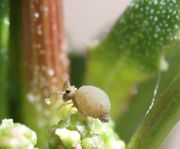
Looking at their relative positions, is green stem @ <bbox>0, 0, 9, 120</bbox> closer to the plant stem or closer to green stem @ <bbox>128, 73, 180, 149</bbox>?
the plant stem

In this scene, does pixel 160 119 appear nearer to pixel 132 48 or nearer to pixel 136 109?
pixel 132 48

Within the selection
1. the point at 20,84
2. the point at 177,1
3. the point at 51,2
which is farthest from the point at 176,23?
the point at 20,84

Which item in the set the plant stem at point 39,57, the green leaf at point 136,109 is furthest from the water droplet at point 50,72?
the green leaf at point 136,109

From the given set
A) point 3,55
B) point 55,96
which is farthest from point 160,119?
point 3,55

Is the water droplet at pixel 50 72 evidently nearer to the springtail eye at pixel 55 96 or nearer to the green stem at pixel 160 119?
the springtail eye at pixel 55 96

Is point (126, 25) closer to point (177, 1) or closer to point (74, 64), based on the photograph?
point (177, 1)
